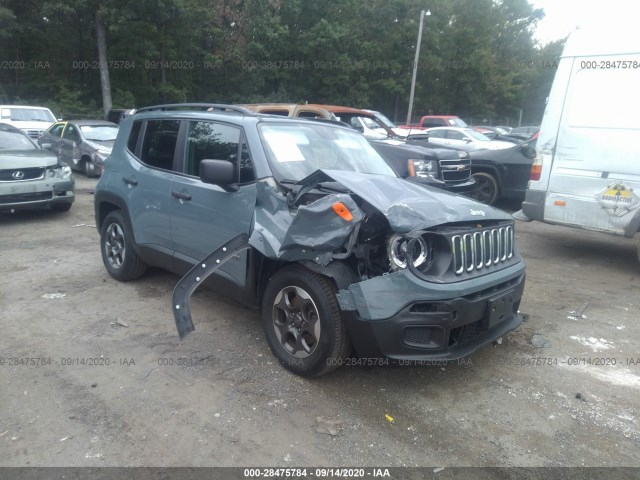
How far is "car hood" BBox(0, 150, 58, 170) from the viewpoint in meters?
7.97

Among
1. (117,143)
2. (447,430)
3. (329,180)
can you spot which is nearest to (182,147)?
(117,143)

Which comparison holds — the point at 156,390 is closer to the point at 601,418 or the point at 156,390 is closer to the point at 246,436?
the point at 246,436

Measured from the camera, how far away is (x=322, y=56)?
1203 inches

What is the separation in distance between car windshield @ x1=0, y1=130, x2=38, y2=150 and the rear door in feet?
28.8

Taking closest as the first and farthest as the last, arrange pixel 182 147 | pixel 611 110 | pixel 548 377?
pixel 548 377 < pixel 182 147 < pixel 611 110

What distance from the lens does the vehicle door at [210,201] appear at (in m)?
3.83

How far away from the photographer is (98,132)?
45.3ft

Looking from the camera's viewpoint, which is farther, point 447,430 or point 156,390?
point 156,390

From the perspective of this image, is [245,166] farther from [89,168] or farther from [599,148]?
[89,168]

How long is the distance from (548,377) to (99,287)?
4417mm

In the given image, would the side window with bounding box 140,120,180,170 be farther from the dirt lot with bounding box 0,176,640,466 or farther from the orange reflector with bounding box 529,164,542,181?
the orange reflector with bounding box 529,164,542,181

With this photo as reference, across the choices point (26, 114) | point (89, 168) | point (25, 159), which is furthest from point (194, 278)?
point (26, 114)

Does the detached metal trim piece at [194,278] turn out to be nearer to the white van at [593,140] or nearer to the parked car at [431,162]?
the white van at [593,140]

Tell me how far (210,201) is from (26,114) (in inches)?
680
